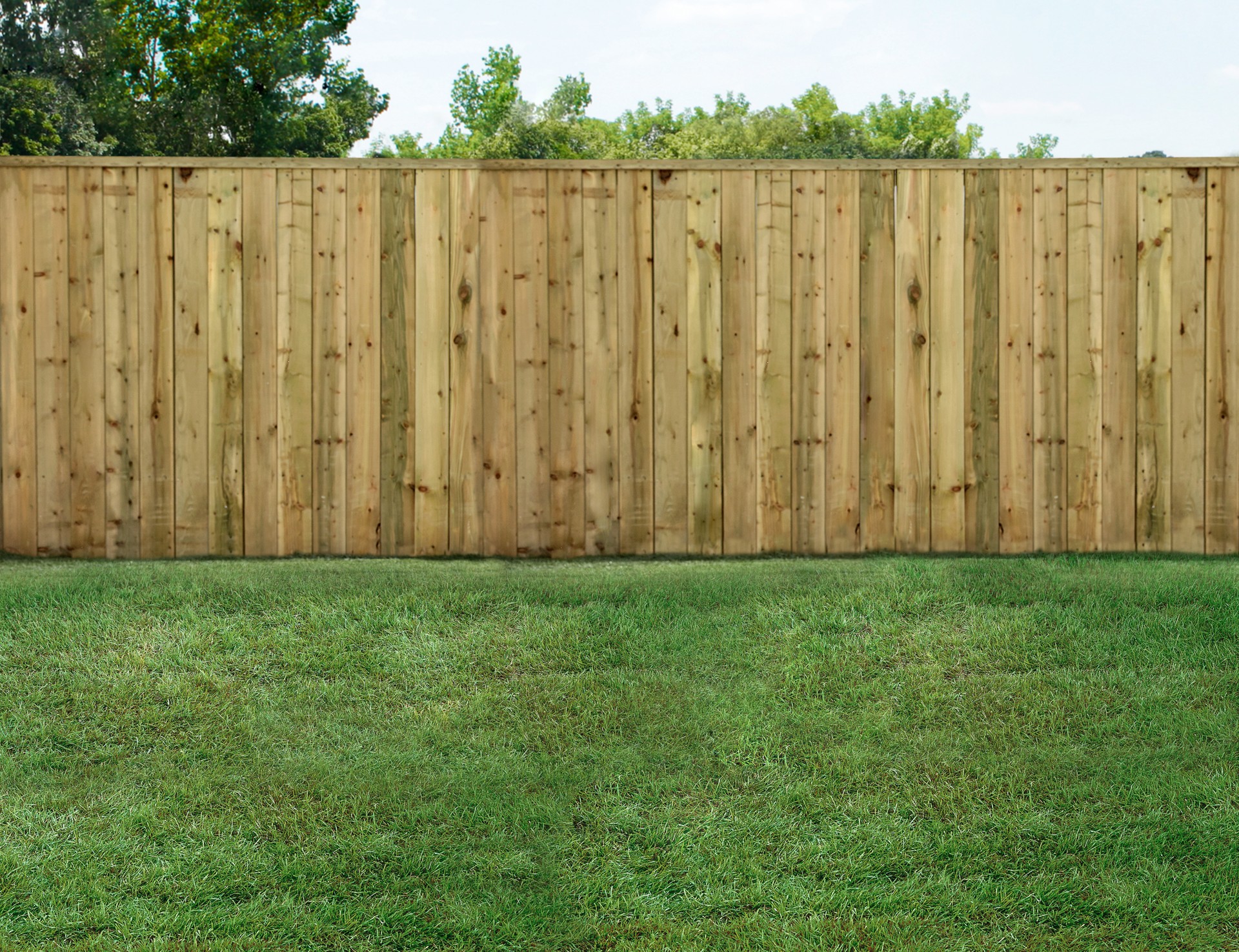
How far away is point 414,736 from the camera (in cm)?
421

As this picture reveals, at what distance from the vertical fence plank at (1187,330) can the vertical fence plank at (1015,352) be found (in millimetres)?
770

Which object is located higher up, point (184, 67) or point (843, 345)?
point (184, 67)

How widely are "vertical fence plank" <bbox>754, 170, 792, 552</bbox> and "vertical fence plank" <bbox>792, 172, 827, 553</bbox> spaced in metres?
0.03

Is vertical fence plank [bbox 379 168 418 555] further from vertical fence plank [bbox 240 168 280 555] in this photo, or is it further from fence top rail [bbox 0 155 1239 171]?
vertical fence plank [bbox 240 168 280 555]

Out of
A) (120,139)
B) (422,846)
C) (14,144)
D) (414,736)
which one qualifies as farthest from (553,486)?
(120,139)

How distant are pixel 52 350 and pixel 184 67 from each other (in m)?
28.6

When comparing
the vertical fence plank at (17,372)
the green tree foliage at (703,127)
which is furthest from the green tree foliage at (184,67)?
the vertical fence plank at (17,372)

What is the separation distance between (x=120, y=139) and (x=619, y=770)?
32631 millimetres

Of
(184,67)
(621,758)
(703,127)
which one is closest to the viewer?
(621,758)

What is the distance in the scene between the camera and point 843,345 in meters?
6.10

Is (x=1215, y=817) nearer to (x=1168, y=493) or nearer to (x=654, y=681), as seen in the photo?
(x=654, y=681)

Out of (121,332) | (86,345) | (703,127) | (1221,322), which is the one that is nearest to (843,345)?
(1221,322)

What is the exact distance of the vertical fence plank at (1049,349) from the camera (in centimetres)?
614

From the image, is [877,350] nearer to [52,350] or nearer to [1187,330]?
[1187,330]
